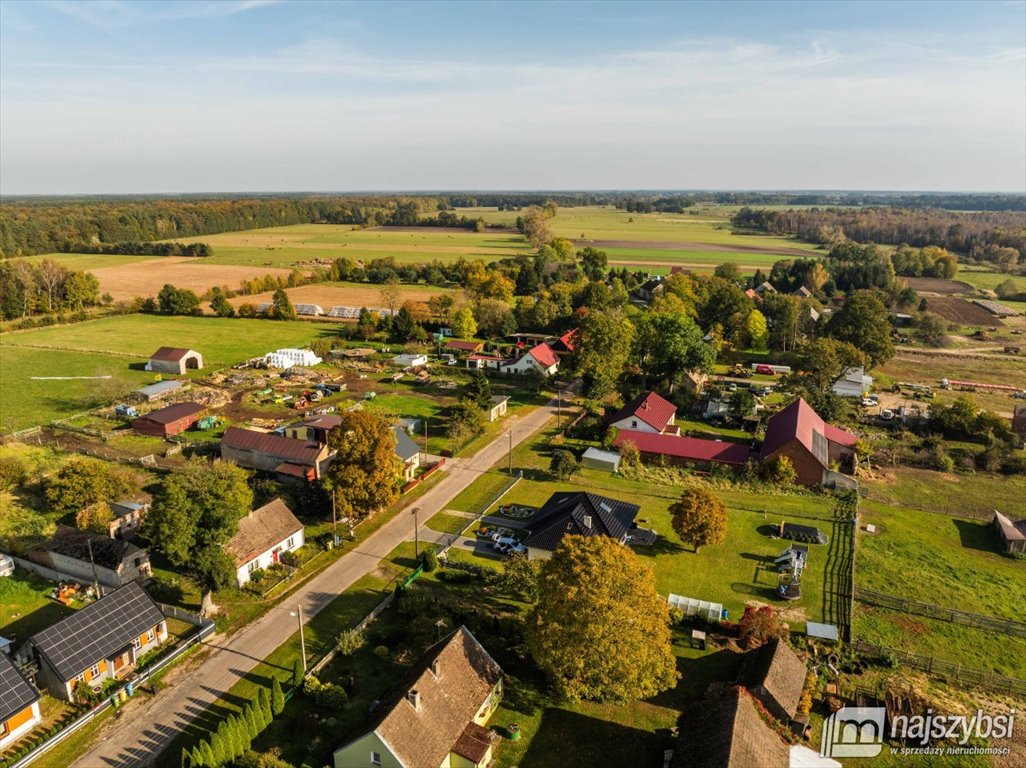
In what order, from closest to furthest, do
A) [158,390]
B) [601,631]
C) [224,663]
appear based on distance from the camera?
1. [601,631]
2. [224,663]
3. [158,390]

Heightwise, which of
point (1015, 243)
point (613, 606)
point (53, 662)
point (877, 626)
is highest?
point (1015, 243)

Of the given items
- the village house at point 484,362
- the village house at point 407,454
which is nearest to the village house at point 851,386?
the village house at point 484,362

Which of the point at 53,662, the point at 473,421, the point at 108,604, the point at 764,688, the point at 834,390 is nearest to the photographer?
the point at 764,688

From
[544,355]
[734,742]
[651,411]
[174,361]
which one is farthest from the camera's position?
[544,355]

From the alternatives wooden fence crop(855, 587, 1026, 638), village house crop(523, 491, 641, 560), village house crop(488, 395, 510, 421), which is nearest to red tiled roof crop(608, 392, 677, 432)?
village house crop(488, 395, 510, 421)

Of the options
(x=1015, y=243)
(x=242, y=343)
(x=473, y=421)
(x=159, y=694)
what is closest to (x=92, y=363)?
(x=242, y=343)

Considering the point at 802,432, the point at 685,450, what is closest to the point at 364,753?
the point at 685,450

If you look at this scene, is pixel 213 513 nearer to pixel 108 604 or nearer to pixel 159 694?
pixel 108 604

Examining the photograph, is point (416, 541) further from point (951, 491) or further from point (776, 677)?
point (951, 491)
